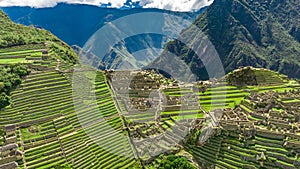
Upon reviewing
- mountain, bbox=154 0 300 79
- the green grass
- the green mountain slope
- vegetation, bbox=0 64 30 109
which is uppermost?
vegetation, bbox=0 64 30 109

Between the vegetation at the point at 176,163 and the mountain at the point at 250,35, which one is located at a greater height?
the vegetation at the point at 176,163

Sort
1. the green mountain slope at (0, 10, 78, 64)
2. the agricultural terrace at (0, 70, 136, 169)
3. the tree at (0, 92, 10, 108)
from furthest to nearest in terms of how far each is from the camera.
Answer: the green mountain slope at (0, 10, 78, 64)
the tree at (0, 92, 10, 108)
the agricultural terrace at (0, 70, 136, 169)

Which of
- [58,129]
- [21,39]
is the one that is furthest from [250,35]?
[58,129]

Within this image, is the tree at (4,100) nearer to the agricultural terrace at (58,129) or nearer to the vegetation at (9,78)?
the vegetation at (9,78)

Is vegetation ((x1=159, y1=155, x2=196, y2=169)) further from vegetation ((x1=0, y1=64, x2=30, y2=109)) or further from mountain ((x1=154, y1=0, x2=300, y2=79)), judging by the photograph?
mountain ((x1=154, y1=0, x2=300, y2=79))

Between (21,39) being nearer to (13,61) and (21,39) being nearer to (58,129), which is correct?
(13,61)

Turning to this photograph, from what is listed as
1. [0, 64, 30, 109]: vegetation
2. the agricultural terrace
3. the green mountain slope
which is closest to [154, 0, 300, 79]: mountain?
the green mountain slope

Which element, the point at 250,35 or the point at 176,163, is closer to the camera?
the point at 176,163

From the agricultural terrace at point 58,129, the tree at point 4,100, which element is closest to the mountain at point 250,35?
the agricultural terrace at point 58,129

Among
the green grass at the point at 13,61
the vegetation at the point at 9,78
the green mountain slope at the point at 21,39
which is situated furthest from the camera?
the green mountain slope at the point at 21,39

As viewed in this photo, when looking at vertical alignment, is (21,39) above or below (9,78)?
below
